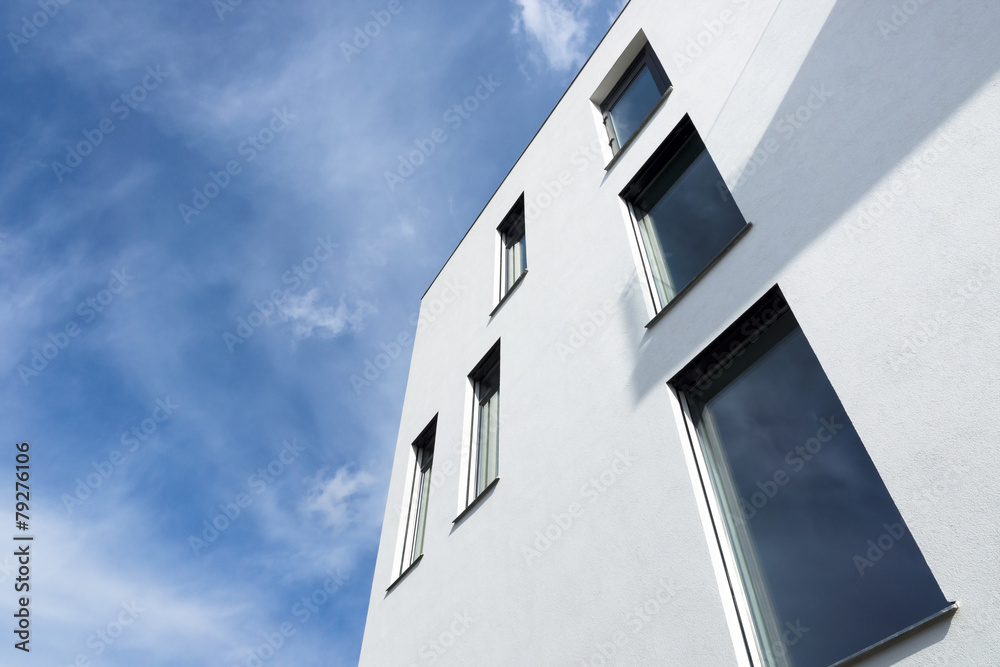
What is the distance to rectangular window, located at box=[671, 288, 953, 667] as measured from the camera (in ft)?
9.03

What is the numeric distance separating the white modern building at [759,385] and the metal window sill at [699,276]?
0.11 ft

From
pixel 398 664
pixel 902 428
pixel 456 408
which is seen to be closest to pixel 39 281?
pixel 456 408

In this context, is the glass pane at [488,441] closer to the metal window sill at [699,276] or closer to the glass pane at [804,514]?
the metal window sill at [699,276]

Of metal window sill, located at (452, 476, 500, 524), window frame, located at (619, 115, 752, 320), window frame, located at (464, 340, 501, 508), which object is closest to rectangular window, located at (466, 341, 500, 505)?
window frame, located at (464, 340, 501, 508)

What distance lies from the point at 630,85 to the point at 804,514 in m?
6.76

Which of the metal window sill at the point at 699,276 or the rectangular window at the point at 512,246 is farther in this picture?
the rectangular window at the point at 512,246

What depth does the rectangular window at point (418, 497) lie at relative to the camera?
7.97 meters

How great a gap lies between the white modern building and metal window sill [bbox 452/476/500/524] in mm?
32

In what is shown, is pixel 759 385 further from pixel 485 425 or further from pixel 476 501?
pixel 485 425

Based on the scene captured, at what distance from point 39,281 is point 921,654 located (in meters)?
16.9

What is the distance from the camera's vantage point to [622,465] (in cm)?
454

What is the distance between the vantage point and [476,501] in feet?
21.3

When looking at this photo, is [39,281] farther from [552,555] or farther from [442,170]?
[552,555]

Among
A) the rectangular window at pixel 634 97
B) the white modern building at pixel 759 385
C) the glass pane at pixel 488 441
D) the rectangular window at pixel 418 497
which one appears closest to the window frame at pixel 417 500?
the rectangular window at pixel 418 497
